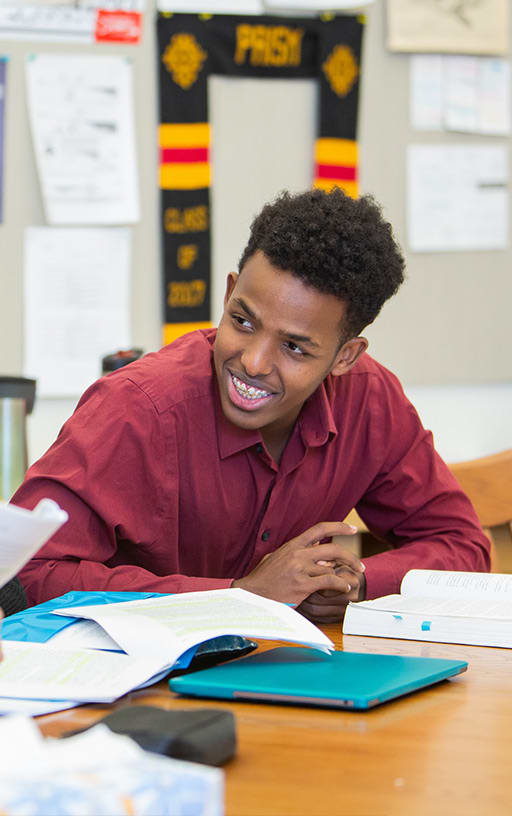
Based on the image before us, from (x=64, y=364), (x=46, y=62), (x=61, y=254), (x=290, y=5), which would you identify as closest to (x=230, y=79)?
(x=290, y=5)

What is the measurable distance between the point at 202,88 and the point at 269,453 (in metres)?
1.08

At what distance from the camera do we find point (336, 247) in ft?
4.33

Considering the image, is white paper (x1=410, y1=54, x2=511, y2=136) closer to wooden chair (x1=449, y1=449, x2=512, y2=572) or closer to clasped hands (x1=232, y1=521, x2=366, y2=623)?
wooden chair (x1=449, y1=449, x2=512, y2=572)

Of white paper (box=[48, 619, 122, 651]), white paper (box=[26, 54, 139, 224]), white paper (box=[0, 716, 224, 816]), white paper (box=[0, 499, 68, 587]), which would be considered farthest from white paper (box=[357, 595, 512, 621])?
white paper (box=[26, 54, 139, 224])

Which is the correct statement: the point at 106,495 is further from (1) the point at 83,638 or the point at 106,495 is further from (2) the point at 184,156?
(2) the point at 184,156

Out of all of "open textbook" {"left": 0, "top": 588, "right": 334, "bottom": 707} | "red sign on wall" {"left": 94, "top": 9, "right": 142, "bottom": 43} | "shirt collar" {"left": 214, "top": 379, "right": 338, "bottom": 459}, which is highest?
"red sign on wall" {"left": 94, "top": 9, "right": 142, "bottom": 43}

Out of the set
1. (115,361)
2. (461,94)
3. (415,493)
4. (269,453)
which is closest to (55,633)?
(269,453)

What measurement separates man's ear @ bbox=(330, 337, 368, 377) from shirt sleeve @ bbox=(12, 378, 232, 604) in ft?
0.89

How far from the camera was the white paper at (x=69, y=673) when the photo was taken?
77 centimetres

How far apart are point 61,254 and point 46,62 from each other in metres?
0.39

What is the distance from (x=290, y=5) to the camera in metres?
2.30

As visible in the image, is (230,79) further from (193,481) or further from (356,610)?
(356,610)

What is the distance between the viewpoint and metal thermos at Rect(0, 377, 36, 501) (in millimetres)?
1894

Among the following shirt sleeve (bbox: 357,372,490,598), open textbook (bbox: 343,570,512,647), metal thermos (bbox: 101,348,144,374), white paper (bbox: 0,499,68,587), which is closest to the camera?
white paper (bbox: 0,499,68,587)
